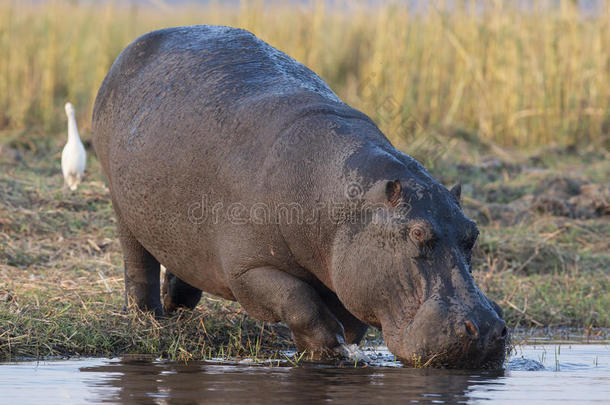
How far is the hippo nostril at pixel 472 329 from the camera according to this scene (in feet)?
12.4

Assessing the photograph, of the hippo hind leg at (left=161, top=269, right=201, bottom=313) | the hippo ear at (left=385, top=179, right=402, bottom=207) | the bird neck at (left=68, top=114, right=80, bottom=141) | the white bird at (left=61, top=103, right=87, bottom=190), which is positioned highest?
the bird neck at (left=68, top=114, right=80, bottom=141)

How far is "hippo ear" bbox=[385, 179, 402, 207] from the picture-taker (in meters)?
4.00

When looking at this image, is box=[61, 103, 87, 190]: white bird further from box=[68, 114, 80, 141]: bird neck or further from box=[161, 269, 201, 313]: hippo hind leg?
box=[161, 269, 201, 313]: hippo hind leg

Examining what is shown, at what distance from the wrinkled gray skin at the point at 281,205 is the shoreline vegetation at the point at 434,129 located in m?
0.73

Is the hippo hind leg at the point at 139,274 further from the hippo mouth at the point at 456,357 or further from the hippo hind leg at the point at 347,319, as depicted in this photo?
the hippo mouth at the point at 456,357

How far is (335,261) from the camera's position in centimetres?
412

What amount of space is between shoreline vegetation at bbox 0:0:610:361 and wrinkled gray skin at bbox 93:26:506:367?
731 millimetres

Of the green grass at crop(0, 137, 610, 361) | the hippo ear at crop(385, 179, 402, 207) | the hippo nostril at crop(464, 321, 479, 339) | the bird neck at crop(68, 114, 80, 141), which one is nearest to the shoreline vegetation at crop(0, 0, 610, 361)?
the green grass at crop(0, 137, 610, 361)

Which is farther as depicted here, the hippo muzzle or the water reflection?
the hippo muzzle

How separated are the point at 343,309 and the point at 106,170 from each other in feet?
5.44

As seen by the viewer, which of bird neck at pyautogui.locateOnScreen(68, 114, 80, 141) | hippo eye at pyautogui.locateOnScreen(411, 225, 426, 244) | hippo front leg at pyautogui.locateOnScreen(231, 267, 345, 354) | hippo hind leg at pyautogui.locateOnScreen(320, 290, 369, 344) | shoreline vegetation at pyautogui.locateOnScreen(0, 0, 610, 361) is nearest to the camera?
hippo eye at pyautogui.locateOnScreen(411, 225, 426, 244)

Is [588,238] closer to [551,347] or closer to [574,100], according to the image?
[551,347]

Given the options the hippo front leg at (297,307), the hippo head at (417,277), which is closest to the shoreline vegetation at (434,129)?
the hippo front leg at (297,307)

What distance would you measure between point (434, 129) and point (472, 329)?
25.0 ft
